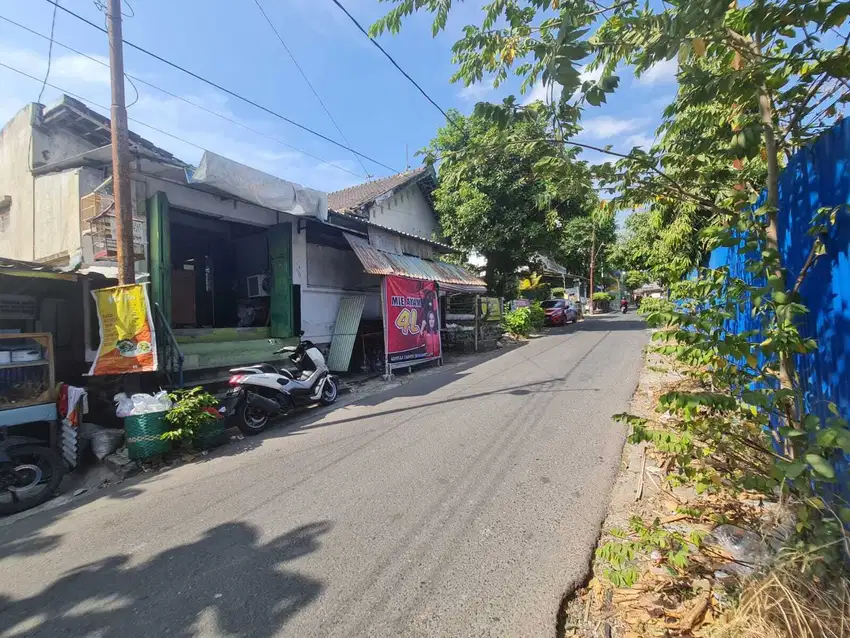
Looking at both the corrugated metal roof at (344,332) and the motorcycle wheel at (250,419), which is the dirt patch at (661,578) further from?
the corrugated metal roof at (344,332)

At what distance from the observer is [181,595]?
268 centimetres

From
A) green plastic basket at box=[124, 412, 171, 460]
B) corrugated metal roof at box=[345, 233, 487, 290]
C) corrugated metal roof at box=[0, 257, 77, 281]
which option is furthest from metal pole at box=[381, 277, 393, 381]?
corrugated metal roof at box=[0, 257, 77, 281]

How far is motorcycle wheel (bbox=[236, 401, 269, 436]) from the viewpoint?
248 inches

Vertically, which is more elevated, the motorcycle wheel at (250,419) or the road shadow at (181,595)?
the motorcycle wheel at (250,419)

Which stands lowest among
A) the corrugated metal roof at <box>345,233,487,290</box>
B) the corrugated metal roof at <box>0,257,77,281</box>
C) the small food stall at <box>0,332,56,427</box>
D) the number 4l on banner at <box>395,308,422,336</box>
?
the small food stall at <box>0,332,56,427</box>

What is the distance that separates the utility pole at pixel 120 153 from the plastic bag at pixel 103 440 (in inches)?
75.7

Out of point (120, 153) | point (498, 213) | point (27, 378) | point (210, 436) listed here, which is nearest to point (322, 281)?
point (120, 153)

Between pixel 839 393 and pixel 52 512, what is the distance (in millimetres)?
6251

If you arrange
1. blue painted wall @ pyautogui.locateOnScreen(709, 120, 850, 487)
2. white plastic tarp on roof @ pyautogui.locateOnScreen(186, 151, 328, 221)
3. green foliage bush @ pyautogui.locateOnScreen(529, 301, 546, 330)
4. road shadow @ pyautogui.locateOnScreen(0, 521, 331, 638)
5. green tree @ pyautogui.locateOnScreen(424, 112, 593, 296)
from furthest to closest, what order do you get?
1. green foliage bush @ pyautogui.locateOnScreen(529, 301, 546, 330)
2. green tree @ pyautogui.locateOnScreen(424, 112, 593, 296)
3. white plastic tarp on roof @ pyautogui.locateOnScreen(186, 151, 328, 221)
4. road shadow @ pyautogui.locateOnScreen(0, 521, 331, 638)
5. blue painted wall @ pyautogui.locateOnScreen(709, 120, 850, 487)

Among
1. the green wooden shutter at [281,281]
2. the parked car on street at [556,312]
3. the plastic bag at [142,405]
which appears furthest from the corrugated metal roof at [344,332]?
the parked car on street at [556,312]

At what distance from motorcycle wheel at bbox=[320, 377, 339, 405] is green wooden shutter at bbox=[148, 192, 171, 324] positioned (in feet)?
9.16

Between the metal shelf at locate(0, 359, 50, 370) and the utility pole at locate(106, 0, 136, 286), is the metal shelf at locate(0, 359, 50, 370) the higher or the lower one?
the lower one

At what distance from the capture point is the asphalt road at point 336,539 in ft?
8.12

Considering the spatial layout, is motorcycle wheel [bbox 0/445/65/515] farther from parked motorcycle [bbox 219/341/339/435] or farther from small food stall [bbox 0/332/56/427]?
parked motorcycle [bbox 219/341/339/435]
